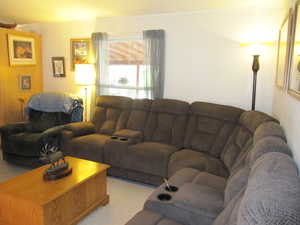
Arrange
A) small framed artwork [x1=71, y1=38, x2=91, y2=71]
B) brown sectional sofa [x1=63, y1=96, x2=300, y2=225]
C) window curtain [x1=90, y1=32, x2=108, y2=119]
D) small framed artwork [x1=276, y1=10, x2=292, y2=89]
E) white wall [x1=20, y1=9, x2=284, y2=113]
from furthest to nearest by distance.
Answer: small framed artwork [x1=71, y1=38, x2=91, y2=71] < window curtain [x1=90, y1=32, x2=108, y2=119] < white wall [x1=20, y1=9, x2=284, y2=113] < small framed artwork [x1=276, y1=10, x2=292, y2=89] < brown sectional sofa [x1=63, y1=96, x2=300, y2=225]

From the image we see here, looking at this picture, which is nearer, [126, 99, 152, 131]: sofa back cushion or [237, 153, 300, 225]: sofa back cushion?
[237, 153, 300, 225]: sofa back cushion

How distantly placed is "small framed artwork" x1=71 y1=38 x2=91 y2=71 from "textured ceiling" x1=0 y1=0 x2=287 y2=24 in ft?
1.43

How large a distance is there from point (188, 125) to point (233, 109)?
Result: 2.13 ft

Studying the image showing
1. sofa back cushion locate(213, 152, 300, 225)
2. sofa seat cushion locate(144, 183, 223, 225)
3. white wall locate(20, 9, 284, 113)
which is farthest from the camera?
white wall locate(20, 9, 284, 113)

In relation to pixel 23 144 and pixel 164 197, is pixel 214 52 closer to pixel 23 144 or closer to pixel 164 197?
pixel 164 197

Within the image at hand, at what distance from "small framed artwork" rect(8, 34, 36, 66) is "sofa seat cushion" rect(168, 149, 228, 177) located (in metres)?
3.47

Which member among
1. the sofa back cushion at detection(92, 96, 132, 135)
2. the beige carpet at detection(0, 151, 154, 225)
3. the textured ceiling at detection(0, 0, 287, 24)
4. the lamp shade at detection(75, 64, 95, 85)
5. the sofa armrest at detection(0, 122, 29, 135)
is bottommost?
the beige carpet at detection(0, 151, 154, 225)

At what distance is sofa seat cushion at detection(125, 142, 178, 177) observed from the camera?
2918 mm

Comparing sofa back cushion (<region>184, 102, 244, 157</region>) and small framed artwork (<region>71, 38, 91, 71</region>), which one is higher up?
small framed artwork (<region>71, 38, 91, 71</region>)

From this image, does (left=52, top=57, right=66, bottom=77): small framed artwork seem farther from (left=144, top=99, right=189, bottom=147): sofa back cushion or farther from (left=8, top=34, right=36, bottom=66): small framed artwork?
(left=144, top=99, right=189, bottom=147): sofa back cushion

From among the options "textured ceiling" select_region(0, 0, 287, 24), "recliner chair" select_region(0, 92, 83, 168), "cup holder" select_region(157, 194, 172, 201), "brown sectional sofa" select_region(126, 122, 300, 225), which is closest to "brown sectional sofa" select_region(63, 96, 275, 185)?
"recliner chair" select_region(0, 92, 83, 168)

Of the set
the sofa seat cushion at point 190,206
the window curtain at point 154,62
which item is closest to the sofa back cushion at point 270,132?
the sofa seat cushion at point 190,206

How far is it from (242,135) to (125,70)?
234 cm

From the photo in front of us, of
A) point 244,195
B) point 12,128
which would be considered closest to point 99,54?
point 12,128
